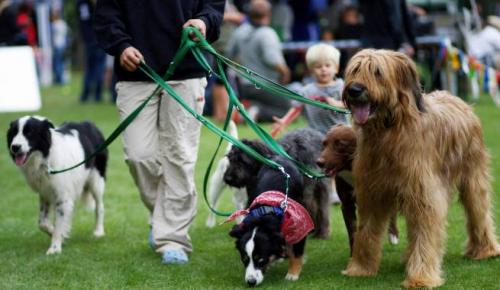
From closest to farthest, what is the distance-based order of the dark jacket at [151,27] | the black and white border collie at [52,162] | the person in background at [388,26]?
1. the dark jacket at [151,27]
2. the black and white border collie at [52,162]
3. the person in background at [388,26]

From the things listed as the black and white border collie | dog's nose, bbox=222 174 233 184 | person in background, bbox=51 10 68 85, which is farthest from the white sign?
person in background, bbox=51 10 68 85

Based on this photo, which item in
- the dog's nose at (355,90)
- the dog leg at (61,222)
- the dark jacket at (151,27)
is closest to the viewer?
the dog's nose at (355,90)

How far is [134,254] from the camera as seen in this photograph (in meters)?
6.70

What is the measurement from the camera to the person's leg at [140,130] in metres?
6.20

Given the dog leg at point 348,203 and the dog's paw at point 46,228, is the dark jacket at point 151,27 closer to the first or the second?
the dog leg at point 348,203

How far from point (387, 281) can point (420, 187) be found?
754mm

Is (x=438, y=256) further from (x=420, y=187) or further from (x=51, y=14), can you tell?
(x=51, y=14)

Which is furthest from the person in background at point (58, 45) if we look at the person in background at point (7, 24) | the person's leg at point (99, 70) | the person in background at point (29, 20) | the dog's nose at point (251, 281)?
the dog's nose at point (251, 281)

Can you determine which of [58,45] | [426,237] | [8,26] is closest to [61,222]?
[426,237]

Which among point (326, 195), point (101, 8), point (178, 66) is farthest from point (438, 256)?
point (101, 8)

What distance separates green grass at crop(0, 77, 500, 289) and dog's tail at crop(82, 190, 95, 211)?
8.8 inches

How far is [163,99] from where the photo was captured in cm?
622

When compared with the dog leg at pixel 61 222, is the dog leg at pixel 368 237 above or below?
above

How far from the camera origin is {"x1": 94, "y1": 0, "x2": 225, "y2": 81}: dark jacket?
20.0 feet
